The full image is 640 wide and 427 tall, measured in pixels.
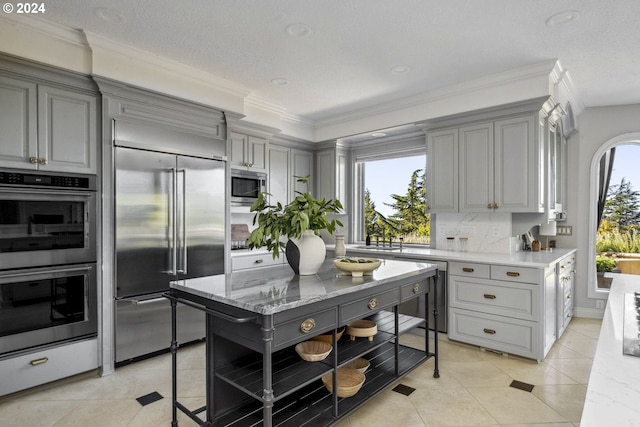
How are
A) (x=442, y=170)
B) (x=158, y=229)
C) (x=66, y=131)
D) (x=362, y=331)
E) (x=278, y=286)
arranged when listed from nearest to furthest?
(x=278, y=286) < (x=362, y=331) < (x=66, y=131) < (x=158, y=229) < (x=442, y=170)

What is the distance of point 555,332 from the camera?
3.44 m

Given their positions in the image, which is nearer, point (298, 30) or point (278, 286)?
point (278, 286)

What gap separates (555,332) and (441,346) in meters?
1.13

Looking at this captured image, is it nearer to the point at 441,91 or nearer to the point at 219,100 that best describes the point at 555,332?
the point at 441,91

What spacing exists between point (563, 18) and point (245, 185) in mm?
3237

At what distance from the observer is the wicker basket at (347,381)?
2.13 m

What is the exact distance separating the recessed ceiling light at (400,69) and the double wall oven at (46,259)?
2.76m

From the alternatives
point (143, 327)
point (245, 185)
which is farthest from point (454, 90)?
point (143, 327)

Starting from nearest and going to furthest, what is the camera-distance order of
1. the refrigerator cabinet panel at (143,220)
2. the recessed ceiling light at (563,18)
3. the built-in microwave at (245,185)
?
the recessed ceiling light at (563,18) < the refrigerator cabinet panel at (143,220) < the built-in microwave at (245,185)

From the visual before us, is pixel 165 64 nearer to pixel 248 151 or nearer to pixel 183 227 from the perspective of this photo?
pixel 248 151

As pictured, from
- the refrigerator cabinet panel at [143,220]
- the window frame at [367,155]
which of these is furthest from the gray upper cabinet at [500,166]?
the refrigerator cabinet panel at [143,220]

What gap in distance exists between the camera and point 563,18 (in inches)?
95.0

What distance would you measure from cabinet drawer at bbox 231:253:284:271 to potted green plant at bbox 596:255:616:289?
411 cm

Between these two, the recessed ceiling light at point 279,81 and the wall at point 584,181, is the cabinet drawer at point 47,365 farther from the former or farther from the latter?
the wall at point 584,181
